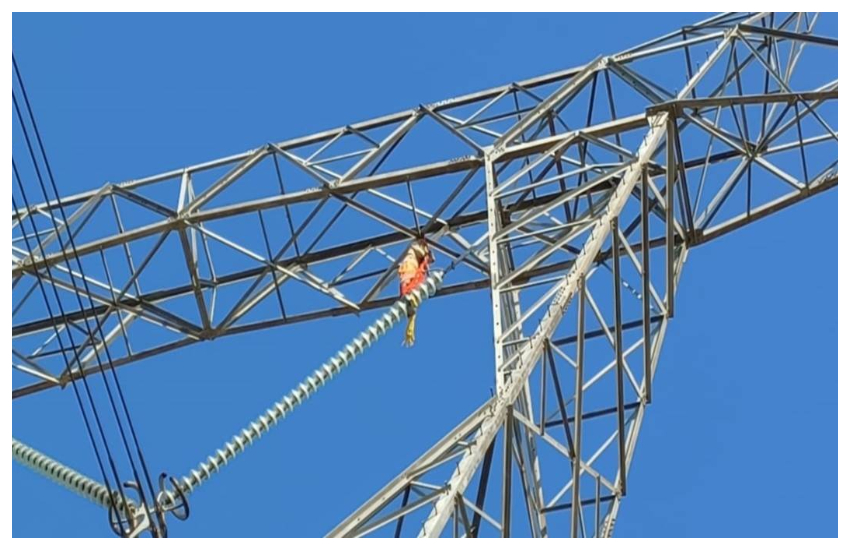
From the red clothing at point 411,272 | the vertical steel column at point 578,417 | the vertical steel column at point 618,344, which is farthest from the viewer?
the red clothing at point 411,272

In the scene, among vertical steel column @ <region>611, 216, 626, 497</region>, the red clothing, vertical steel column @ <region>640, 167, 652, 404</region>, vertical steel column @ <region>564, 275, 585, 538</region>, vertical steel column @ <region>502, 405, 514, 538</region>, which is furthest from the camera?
the red clothing

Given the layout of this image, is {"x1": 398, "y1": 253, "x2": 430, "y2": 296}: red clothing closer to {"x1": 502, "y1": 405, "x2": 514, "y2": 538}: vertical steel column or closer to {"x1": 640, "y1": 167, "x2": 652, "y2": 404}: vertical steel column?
{"x1": 640, "y1": 167, "x2": 652, "y2": 404}: vertical steel column

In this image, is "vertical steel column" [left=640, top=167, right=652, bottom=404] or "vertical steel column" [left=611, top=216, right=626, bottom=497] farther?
"vertical steel column" [left=640, top=167, right=652, bottom=404]

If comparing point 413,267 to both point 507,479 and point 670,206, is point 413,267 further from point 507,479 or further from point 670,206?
point 507,479

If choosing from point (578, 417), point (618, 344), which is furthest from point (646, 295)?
point (578, 417)

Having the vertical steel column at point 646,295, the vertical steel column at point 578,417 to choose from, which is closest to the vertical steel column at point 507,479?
the vertical steel column at point 578,417

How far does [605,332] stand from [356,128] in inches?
271

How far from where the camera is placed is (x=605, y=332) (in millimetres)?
22094

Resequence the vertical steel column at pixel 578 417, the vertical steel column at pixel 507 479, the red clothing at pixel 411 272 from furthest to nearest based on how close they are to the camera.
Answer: the red clothing at pixel 411 272, the vertical steel column at pixel 578 417, the vertical steel column at pixel 507 479

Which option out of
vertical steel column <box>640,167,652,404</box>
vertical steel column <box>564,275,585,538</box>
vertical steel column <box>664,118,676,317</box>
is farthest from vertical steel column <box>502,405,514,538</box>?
vertical steel column <box>664,118,676,317</box>

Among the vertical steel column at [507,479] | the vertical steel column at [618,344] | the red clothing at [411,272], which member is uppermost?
the red clothing at [411,272]

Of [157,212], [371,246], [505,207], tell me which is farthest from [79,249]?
[505,207]

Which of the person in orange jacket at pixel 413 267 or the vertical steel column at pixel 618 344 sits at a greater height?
the person in orange jacket at pixel 413 267

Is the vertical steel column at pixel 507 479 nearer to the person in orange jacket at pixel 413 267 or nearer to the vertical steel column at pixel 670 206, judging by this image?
the person in orange jacket at pixel 413 267
